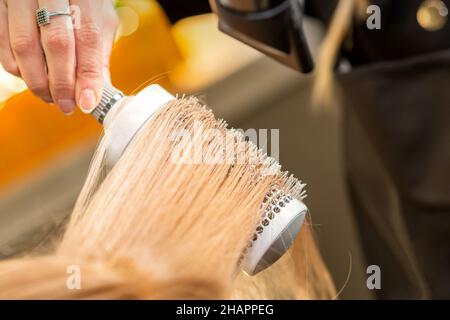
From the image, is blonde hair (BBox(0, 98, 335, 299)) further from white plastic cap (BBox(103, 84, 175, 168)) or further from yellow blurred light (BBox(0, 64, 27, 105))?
yellow blurred light (BBox(0, 64, 27, 105))

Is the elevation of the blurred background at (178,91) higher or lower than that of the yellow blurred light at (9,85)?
lower

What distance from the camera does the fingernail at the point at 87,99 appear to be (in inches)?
23.3

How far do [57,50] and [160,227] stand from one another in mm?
189

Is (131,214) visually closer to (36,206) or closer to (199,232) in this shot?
(199,232)

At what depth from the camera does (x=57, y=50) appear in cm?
59

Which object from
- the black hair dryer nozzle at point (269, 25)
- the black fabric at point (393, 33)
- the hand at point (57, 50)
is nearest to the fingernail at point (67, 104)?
the hand at point (57, 50)

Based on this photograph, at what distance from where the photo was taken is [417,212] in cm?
82

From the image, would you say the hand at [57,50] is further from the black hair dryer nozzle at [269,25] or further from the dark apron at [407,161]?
the dark apron at [407,161]

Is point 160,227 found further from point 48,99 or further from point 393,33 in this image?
point 393,33

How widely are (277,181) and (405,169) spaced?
0.93 ft

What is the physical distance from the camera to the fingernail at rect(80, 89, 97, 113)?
1.94 ft

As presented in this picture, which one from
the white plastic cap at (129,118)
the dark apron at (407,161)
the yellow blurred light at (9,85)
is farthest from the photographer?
the dark apron at (407,161)

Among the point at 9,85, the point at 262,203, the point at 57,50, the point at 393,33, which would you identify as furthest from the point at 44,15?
the point at 393,33

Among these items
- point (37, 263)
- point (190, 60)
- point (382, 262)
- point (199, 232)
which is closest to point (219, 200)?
point (199, 232)
